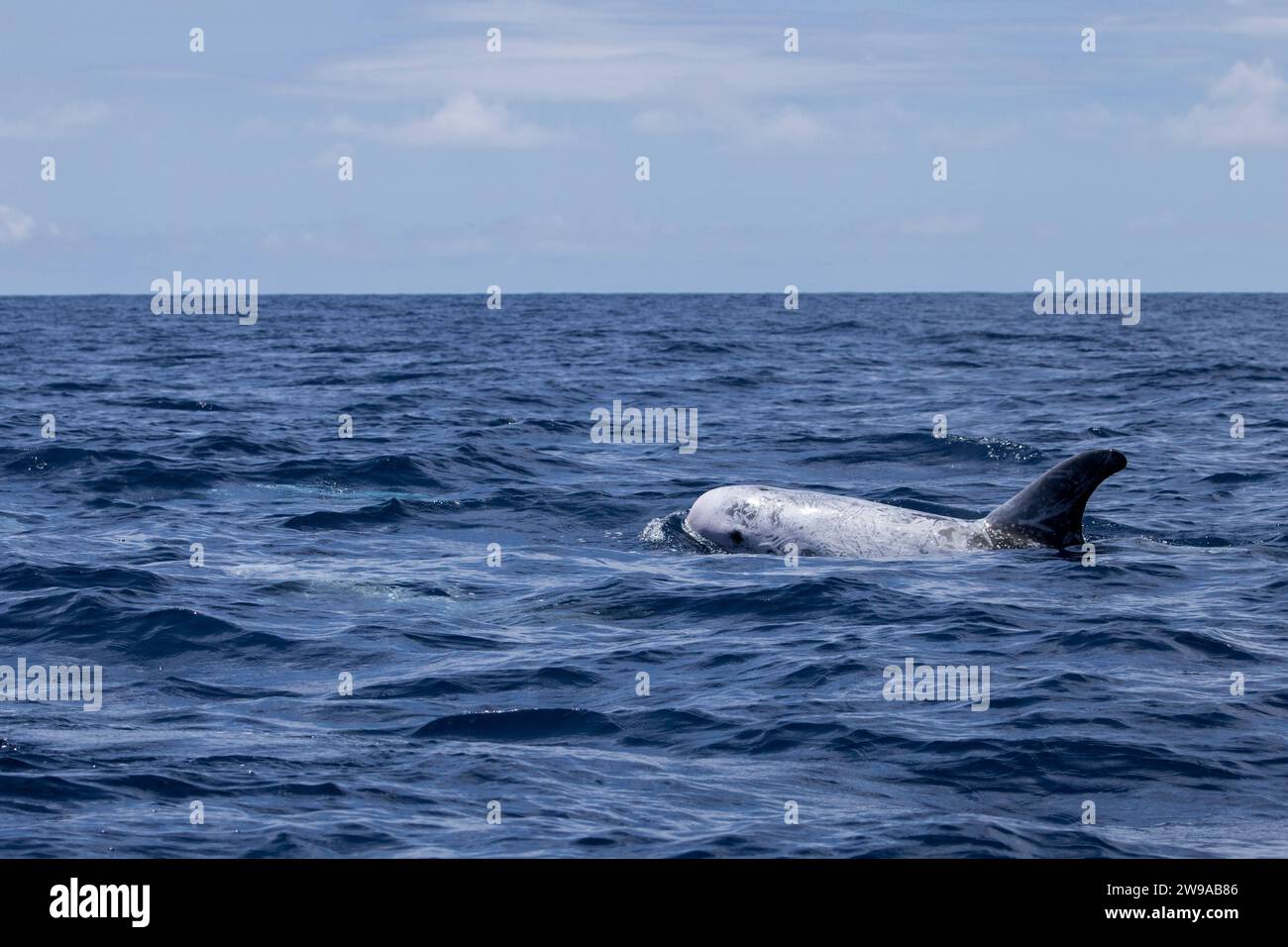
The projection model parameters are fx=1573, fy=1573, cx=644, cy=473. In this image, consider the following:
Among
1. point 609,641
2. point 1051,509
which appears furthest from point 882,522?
point 609,641

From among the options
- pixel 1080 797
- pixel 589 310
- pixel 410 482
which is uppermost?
pixel 589 310

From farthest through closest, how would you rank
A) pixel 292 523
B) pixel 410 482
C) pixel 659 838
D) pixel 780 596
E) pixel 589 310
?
pixel 589 310
pixel 410 482
pixel 292 523
pixel 780 596
pixel 659 838

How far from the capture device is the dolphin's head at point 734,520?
1973cm

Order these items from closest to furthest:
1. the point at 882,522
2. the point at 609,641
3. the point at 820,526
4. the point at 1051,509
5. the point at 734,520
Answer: the point at 609,641 → the point at 1051,509 → the point at 882,522 → the point at 820,526 → the point at 734,520

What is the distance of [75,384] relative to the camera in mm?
42219

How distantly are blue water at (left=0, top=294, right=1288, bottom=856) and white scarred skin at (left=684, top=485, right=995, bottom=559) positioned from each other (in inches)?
15.3

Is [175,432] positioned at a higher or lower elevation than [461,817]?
higher

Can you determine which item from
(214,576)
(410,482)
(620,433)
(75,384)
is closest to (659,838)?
(214,576)

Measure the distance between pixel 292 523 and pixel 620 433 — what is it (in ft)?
39.3

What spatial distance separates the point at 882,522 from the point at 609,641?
5563mm

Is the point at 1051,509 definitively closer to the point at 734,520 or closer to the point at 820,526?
the point at 820,526

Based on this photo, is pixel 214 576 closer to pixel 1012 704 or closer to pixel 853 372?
pixel 1012 704

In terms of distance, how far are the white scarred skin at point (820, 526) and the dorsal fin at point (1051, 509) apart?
0.80ft

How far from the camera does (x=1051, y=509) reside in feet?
60.3
